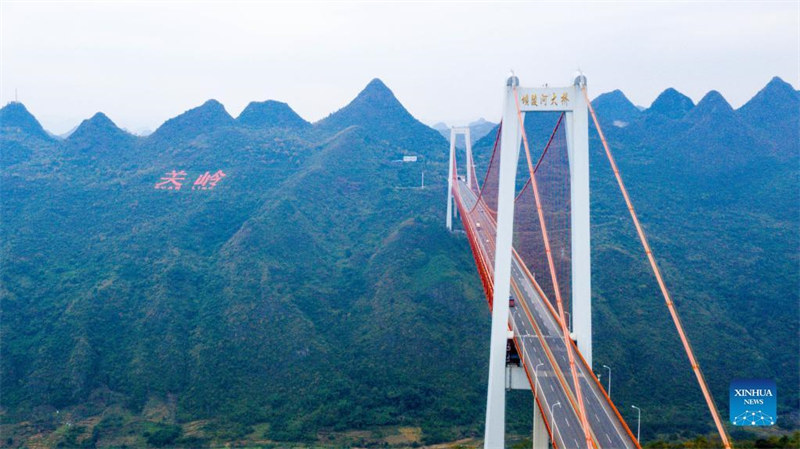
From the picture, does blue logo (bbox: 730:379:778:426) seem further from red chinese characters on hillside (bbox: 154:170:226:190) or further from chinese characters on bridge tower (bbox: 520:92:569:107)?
red chinese characters on hillside (bbox: 154:170:226:190)

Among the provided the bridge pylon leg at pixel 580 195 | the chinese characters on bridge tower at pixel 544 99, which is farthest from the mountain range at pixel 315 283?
the chinese characters on bridge tower at pixel 544 99

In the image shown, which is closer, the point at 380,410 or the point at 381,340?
the point at 380,410

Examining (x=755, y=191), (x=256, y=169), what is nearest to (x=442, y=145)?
(x=256, y=169)

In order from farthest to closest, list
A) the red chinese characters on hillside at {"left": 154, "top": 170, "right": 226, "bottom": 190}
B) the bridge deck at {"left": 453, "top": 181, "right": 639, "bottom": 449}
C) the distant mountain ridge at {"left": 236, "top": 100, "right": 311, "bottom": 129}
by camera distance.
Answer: the distant mountain ridge at {"left": 236, "top": 100, "right": 311, "bottom": 129}
the red chinese characters on hillside at {"left": 154, "top": 170, "right": 226, "bottom": 190}
the bridge deck at {"left": 453, "top": 181, "right": 639, "bottom": 449}

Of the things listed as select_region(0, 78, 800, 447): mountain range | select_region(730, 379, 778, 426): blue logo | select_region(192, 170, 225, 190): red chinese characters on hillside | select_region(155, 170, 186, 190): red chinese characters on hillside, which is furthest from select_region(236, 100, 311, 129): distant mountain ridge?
select_region(730, 379, 778, 426): blue logo

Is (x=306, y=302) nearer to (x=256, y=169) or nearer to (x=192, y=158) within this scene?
(x=256, y=169)

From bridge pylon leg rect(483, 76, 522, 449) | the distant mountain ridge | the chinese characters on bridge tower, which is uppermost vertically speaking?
the distant mountain ridge
